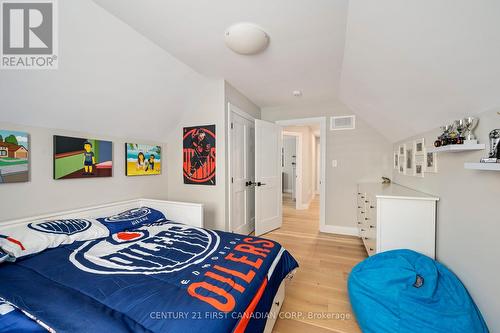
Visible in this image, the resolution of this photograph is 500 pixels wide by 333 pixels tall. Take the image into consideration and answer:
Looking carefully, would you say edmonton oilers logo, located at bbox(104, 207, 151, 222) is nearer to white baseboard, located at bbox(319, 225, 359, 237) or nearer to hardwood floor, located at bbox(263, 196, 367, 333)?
hardwood floor, located at bbox(263, 196, 367, 333)

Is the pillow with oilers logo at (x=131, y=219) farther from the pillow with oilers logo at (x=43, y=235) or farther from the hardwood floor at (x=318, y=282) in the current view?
the hardwood floor at (x=318, y=282)

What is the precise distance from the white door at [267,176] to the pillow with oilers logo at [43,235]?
2.13 metres

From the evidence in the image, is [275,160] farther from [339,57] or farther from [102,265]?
[102,265]

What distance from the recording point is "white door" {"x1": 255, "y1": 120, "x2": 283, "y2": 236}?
3266 mm

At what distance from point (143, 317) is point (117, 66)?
2052 mm

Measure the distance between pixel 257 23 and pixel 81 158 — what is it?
220cm

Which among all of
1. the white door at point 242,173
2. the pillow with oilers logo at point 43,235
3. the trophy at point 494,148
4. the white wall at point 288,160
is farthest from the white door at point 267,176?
the white wall at point 288,160

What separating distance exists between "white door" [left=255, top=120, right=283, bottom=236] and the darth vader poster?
85cm

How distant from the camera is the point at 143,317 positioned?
870mm

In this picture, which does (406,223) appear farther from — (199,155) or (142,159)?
(142,159)

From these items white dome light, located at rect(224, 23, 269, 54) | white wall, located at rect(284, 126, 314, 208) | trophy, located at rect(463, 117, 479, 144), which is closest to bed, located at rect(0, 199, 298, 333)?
trophy, located at rect(463, 117, 479, 144)

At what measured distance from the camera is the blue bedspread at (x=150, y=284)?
86cm

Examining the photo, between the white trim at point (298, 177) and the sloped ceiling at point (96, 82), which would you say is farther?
the white trim at point (298, 177)

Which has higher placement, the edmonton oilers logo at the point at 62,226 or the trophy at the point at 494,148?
the trophy at the point at 494,148
